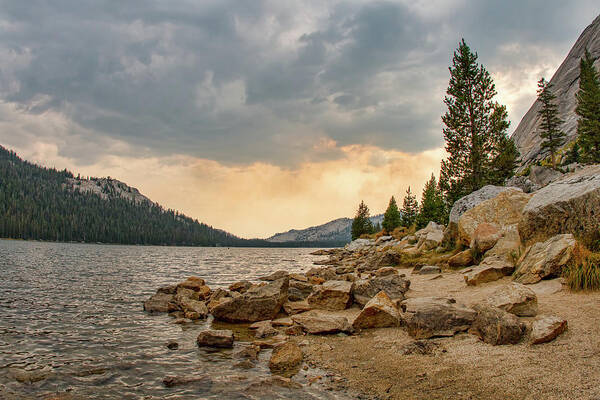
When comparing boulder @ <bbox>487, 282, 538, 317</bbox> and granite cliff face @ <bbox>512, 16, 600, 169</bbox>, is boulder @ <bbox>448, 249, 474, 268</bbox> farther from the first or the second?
granite cliff face @ <bbox>512, 16, 600, 169</bbox>

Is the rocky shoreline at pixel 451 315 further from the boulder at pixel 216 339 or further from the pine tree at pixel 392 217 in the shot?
the pine tree at pixel 392 217

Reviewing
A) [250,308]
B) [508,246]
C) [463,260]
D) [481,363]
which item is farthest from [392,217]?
[481,363]

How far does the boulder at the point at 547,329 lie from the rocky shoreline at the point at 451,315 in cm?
2

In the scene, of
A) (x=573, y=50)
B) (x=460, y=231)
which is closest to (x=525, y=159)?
(x=573, y=50)

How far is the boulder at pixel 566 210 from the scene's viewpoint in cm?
1023

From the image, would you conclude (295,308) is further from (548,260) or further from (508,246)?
(508,246)

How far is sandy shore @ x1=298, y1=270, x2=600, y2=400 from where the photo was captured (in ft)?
16.2

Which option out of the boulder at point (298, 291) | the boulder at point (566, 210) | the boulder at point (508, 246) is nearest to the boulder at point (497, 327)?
the boulder at point (566, 210)

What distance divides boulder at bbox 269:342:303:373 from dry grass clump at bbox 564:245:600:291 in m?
7.30

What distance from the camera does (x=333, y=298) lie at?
1303 cm

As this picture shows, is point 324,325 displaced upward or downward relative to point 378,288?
downward

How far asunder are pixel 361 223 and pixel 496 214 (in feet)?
298

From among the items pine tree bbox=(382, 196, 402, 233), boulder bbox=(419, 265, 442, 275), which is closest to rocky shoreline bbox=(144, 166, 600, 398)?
boulder bbox=(419, 265, 442, 275)

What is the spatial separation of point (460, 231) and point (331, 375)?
15397 mm
